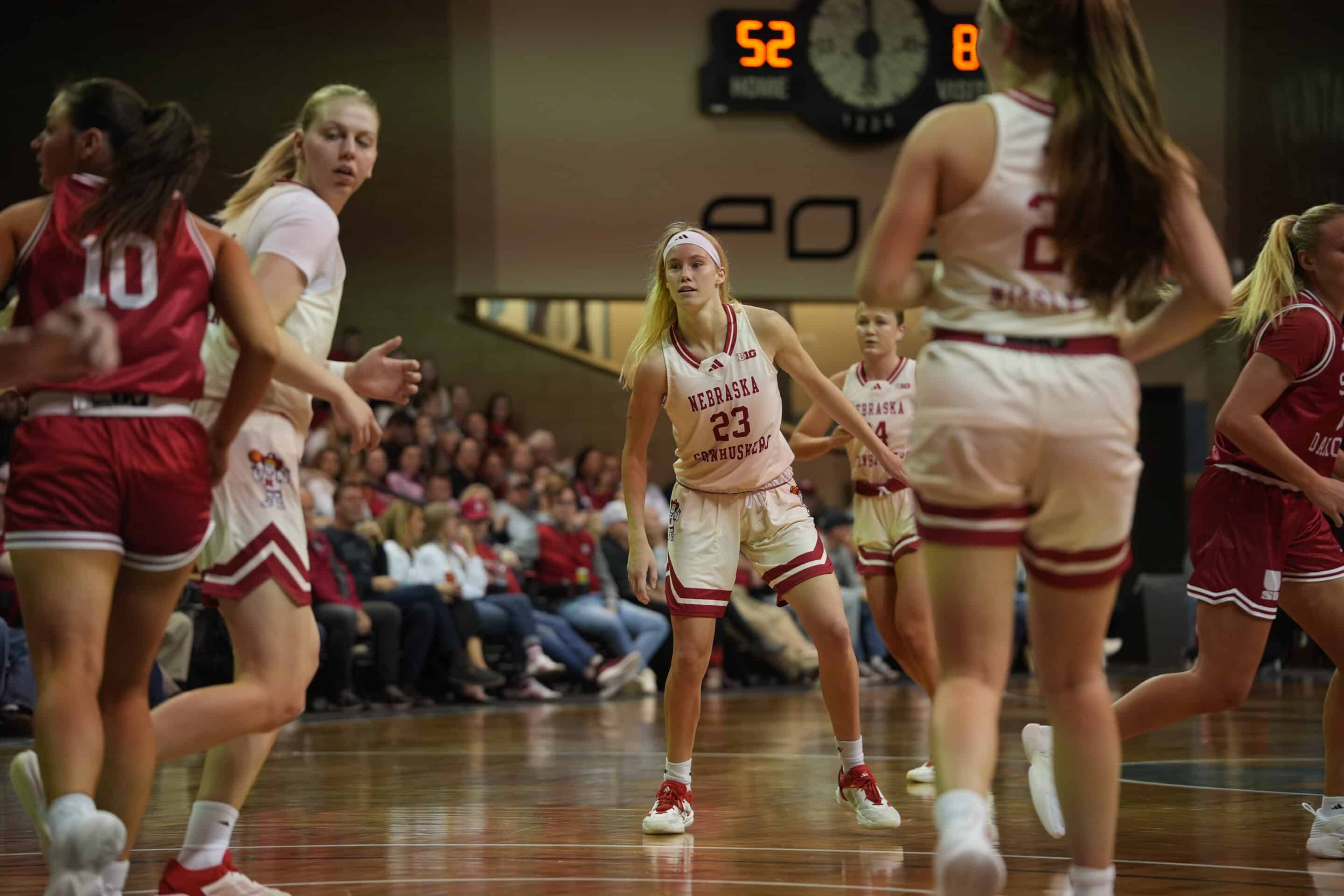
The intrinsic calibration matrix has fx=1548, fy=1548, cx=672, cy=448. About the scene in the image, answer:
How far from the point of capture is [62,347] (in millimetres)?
2473

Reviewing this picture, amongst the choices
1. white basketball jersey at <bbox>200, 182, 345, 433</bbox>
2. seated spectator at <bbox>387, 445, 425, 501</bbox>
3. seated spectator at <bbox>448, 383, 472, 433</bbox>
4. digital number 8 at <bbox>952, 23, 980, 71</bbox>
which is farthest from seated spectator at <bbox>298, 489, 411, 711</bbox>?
digital number 8 at <bbox>952, 23, 980, 71</bbox>

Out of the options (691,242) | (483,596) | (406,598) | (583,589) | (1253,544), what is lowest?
(583,589)

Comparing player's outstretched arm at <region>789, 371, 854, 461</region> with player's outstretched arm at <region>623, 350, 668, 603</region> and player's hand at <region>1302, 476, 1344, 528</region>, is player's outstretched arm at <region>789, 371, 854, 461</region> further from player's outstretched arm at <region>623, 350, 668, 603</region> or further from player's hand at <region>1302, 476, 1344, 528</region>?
player's hand at <region>1302, 476, 1344, 528</region>

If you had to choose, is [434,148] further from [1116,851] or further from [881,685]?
[1116,851]

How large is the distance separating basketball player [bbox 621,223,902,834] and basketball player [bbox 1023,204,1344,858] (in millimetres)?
981

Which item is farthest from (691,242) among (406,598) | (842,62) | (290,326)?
(842,62)

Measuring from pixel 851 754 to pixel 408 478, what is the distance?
23.8 feet

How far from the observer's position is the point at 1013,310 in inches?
111

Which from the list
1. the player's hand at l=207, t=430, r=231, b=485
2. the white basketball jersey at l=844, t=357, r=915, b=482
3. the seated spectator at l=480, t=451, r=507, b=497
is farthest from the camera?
the seated spectator at l=480, t=451, r=507, b=497

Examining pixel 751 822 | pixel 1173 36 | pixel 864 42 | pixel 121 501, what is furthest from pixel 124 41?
pixel 121 501

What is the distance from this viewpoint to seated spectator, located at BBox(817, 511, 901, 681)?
12.3m

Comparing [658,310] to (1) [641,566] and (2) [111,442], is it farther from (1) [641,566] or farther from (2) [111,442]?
(2) [111,442]

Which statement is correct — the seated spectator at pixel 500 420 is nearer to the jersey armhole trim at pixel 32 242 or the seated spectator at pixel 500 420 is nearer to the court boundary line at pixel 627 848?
the court boundary line at pixel 627 848

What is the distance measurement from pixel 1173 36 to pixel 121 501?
14753 millimetres
